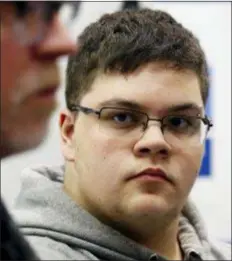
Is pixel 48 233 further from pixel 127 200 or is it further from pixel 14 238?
pixel 14 238

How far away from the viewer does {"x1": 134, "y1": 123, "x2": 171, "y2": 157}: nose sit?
54 cm

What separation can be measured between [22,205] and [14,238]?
13.2 inches

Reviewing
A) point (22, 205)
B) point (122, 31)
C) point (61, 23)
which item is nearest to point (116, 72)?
point (122, 31)

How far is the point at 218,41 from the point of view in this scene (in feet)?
3.25

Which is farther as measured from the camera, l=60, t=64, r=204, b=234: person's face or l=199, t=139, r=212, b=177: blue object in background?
l=199, t=139, r=212, b=177: blue object in background

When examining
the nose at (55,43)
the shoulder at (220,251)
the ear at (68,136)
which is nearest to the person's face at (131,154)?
the ear at (68,136)

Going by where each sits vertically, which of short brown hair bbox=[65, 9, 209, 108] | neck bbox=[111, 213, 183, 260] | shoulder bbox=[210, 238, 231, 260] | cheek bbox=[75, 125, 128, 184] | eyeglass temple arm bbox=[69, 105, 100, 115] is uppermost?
short brown hair bbox=[65, 9, 209, 108]

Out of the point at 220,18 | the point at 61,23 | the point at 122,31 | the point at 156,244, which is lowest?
the point at 156,244

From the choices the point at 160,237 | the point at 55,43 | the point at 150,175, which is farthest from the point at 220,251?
the point at 55,43

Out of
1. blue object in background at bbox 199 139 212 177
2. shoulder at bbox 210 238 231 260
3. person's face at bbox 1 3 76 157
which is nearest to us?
person's face at bbox 1 3 76 157

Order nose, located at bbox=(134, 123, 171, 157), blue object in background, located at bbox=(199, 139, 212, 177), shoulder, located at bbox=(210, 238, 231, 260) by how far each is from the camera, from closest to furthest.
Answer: nose, located at bbox=(134, 123, 171, 157)
shoulder, located at bbox=(210, 238, 231, 260)
blue object in background, located at bbox=(199, 139, 212, 177)

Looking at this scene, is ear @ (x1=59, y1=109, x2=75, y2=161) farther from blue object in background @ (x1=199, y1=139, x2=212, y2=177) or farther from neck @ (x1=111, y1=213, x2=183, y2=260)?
blue object in background @ (x1=199, y1=139, x2=212, y2=177)

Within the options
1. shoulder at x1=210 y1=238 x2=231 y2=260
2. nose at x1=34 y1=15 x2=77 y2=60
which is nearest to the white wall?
shoulder at x1=210 y1=238 x2=231 y2=260

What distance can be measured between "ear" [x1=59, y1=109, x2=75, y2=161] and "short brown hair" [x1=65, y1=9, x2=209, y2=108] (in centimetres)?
1
